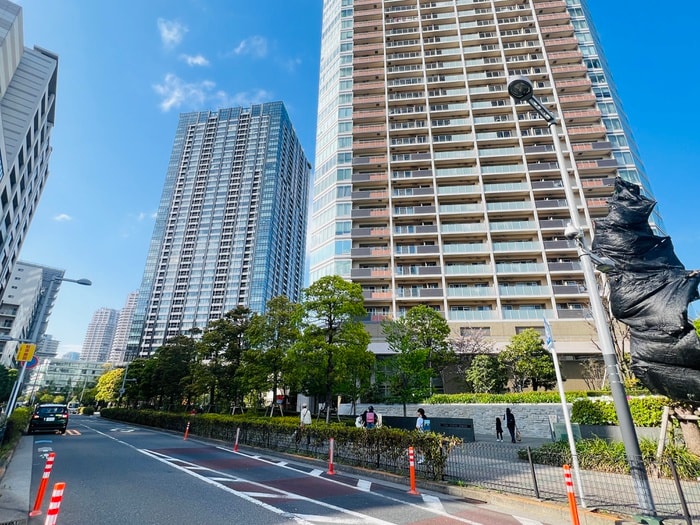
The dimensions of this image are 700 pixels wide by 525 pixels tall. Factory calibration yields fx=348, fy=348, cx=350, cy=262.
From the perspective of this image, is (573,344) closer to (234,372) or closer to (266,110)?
(234,372)

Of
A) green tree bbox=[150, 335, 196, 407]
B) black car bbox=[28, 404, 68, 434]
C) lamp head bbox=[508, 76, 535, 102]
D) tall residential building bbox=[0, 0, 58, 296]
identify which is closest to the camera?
lamp head bbox=[508, 76, 535, 102]

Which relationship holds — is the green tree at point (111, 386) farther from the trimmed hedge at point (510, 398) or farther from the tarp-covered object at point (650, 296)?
the tarp-covered object at point (650, 296)

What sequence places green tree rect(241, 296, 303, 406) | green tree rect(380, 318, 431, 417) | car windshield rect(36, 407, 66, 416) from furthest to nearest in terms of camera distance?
green tree rect(380, 318, 431, 417) < green tree rect(241, 296, 303, 406) < car windshield rect(36, 407, 66, 416)

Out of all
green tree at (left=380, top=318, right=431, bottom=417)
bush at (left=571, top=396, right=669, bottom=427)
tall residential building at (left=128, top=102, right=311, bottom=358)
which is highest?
tall residential building at (left=128, top=102, right=311, bottom=358)

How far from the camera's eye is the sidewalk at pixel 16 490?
5.20 meters

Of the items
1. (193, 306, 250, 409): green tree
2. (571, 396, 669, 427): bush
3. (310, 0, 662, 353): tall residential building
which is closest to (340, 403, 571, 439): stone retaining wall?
(571, 396, 669, 427): bush

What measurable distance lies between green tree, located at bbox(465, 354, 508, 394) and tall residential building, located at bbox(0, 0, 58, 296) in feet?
131

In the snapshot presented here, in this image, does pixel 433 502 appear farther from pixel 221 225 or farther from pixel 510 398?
pixel 221 225

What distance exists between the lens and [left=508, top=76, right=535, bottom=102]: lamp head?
23.1 feet

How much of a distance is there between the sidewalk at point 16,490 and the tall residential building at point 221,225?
91.7 metres

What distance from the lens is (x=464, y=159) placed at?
40281 millimetres

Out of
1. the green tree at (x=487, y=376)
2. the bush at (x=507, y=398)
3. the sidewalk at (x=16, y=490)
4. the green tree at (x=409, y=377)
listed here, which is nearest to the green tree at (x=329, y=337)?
the green tree at (x=409, y=377)

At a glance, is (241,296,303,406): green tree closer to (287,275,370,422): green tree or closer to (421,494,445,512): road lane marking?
(287,275,370,422): green tree

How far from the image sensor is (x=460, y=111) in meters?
43.1
